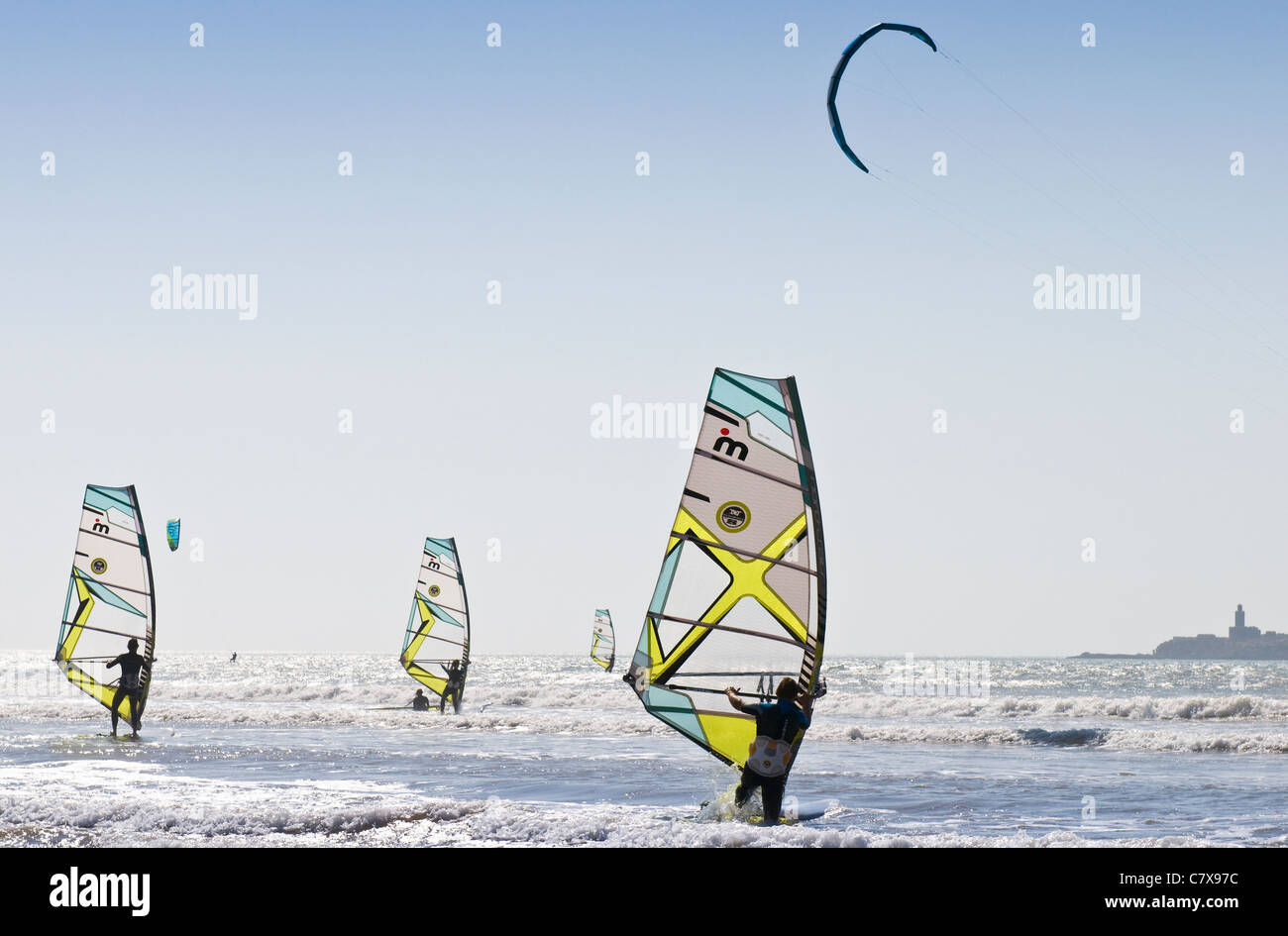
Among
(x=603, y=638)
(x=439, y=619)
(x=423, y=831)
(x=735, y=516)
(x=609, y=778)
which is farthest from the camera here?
(x=603, y=638)

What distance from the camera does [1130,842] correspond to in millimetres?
9484

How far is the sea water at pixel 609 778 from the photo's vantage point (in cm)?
980

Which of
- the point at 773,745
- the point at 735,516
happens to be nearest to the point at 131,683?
the point at 735,516

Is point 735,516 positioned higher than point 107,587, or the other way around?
point 735,516

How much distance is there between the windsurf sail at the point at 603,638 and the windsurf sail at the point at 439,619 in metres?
17.7

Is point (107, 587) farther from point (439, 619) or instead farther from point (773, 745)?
point (773, 745)

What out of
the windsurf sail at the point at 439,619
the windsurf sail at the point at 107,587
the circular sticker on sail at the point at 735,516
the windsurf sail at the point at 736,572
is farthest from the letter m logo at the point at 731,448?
the windsurf sail at the point at 439,619

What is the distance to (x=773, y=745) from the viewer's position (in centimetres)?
1030

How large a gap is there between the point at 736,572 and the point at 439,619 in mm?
16423

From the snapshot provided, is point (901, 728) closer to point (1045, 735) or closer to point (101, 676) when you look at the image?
point (1045, 735)

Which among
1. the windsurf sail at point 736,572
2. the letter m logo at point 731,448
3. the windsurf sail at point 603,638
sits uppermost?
the letter m logo at point 731,448

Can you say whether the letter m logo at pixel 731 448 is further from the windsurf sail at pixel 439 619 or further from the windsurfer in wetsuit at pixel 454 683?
the windsurfer in wetsuit at pixel 454 683
